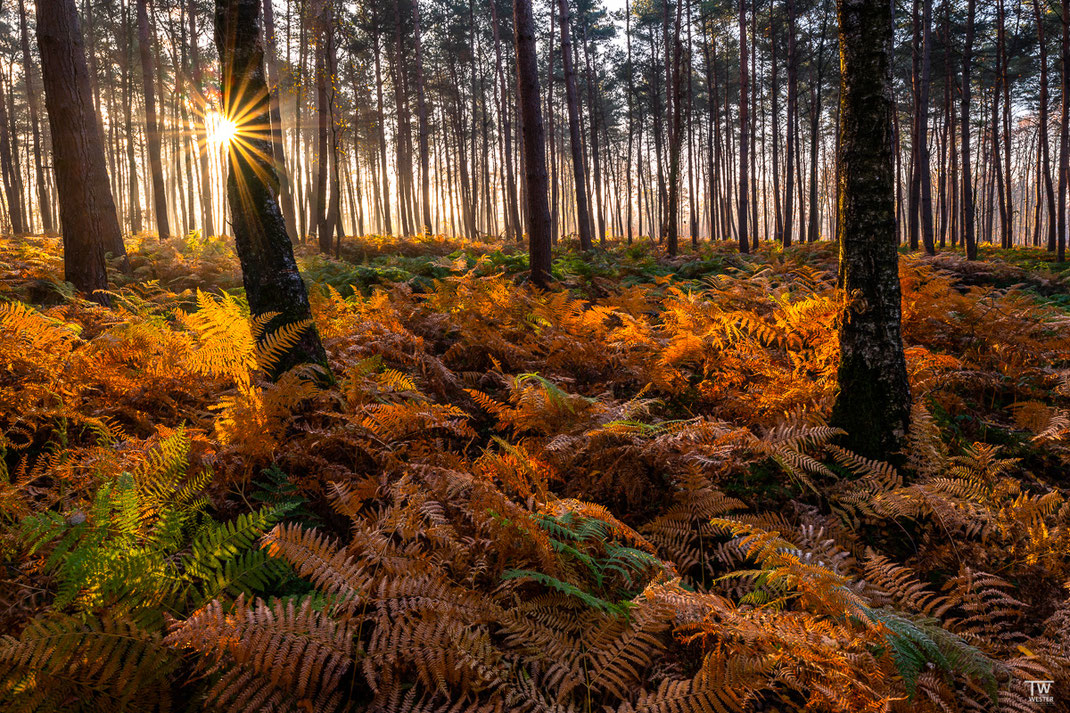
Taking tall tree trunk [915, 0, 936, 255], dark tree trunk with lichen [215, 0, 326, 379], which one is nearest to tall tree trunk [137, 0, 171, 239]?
dark tree trunk with lichen [215, 0, 326, 379]

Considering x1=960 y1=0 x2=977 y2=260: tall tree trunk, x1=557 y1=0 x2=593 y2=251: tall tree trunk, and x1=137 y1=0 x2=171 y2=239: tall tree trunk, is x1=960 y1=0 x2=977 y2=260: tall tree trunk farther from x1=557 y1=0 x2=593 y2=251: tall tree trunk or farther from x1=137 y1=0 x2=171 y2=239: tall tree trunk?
x1=137 y1=0 x2=171 y2=239: tall tree trunk

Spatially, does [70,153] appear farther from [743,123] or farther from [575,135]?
[743,123]

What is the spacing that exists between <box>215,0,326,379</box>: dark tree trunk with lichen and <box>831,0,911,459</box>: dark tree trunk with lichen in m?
3.83

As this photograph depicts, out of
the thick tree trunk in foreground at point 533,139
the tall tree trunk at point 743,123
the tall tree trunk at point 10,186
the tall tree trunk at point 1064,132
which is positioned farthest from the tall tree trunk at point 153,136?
the tall tree trunk at point 1064,132

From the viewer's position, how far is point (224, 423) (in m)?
3.04

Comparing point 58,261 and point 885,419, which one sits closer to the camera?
point 885,419

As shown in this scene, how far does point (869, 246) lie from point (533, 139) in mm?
5363

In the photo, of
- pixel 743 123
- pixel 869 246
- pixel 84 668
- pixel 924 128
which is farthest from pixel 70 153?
A: pixel 924 128

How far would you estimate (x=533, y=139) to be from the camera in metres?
7.60

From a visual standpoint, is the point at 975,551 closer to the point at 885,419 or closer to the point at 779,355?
the point at 885,419

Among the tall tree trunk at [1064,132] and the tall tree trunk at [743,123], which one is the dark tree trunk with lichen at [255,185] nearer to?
the tall tree trunk at [743,123]

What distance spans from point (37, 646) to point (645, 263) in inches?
464

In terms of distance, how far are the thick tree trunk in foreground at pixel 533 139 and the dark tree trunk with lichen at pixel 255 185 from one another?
164 inches

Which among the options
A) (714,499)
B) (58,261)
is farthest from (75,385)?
(58,261)
